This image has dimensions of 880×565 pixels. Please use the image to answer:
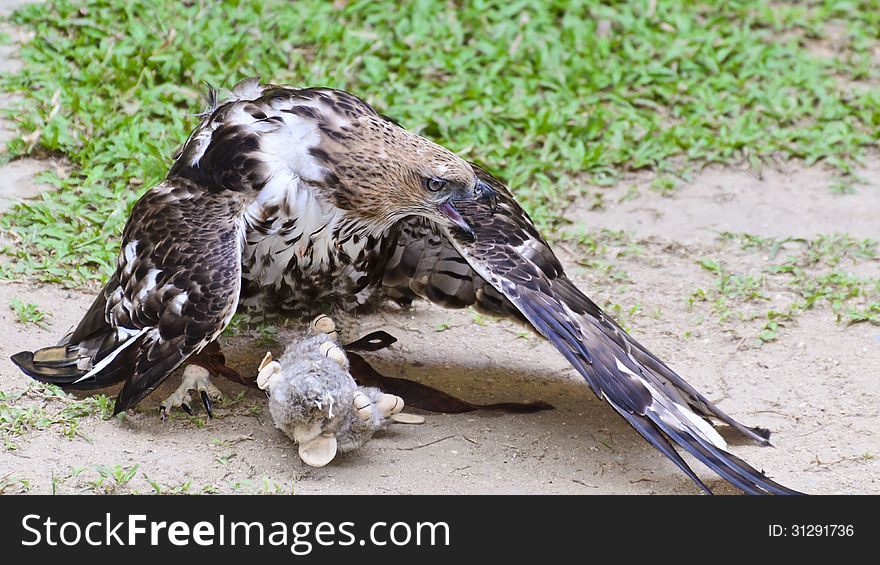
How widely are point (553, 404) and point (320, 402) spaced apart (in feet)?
4.21

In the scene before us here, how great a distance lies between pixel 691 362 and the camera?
5750 mm

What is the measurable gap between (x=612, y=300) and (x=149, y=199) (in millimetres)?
2497

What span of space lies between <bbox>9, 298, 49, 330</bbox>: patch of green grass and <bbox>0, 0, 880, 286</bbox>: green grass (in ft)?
2.44

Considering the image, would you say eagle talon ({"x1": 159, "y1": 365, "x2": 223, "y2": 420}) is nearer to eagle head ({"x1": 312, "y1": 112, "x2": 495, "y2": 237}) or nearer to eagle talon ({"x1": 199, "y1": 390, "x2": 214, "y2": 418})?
eagle talon ({"x1": 199, "y1": 390, "x2": 214, "y2": 418})

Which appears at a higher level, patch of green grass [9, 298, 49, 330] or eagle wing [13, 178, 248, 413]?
eagle wing [13, 178, 248, 413]

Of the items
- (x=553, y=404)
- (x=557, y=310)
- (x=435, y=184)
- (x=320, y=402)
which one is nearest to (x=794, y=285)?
(x=553, y=404)

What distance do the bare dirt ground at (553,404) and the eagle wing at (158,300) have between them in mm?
218

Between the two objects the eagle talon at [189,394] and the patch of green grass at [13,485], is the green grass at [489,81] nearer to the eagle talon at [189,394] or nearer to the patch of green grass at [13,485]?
the eagle talon at [189,394]

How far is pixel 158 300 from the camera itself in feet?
15.3

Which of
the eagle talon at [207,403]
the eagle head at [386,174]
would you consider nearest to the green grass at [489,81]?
the eagle talon at [207,403]

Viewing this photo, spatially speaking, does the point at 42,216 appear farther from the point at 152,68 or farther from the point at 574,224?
the point at 574,224

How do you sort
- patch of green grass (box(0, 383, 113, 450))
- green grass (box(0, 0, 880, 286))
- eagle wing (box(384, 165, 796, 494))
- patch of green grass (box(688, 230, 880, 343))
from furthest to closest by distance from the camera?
1. green grass (box(0, 0, 880, 286))
2. patch of green grass (box(688, 230, 880, 343))
3. patch of green grass (box(0, 383, 113, 450))
4. eagle wing (box(384, 165, 796, 494))

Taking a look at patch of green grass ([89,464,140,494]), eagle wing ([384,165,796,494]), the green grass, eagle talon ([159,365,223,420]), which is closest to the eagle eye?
eagle wing ([384,165,796,494])

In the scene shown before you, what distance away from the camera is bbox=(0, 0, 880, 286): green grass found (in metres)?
6.98
